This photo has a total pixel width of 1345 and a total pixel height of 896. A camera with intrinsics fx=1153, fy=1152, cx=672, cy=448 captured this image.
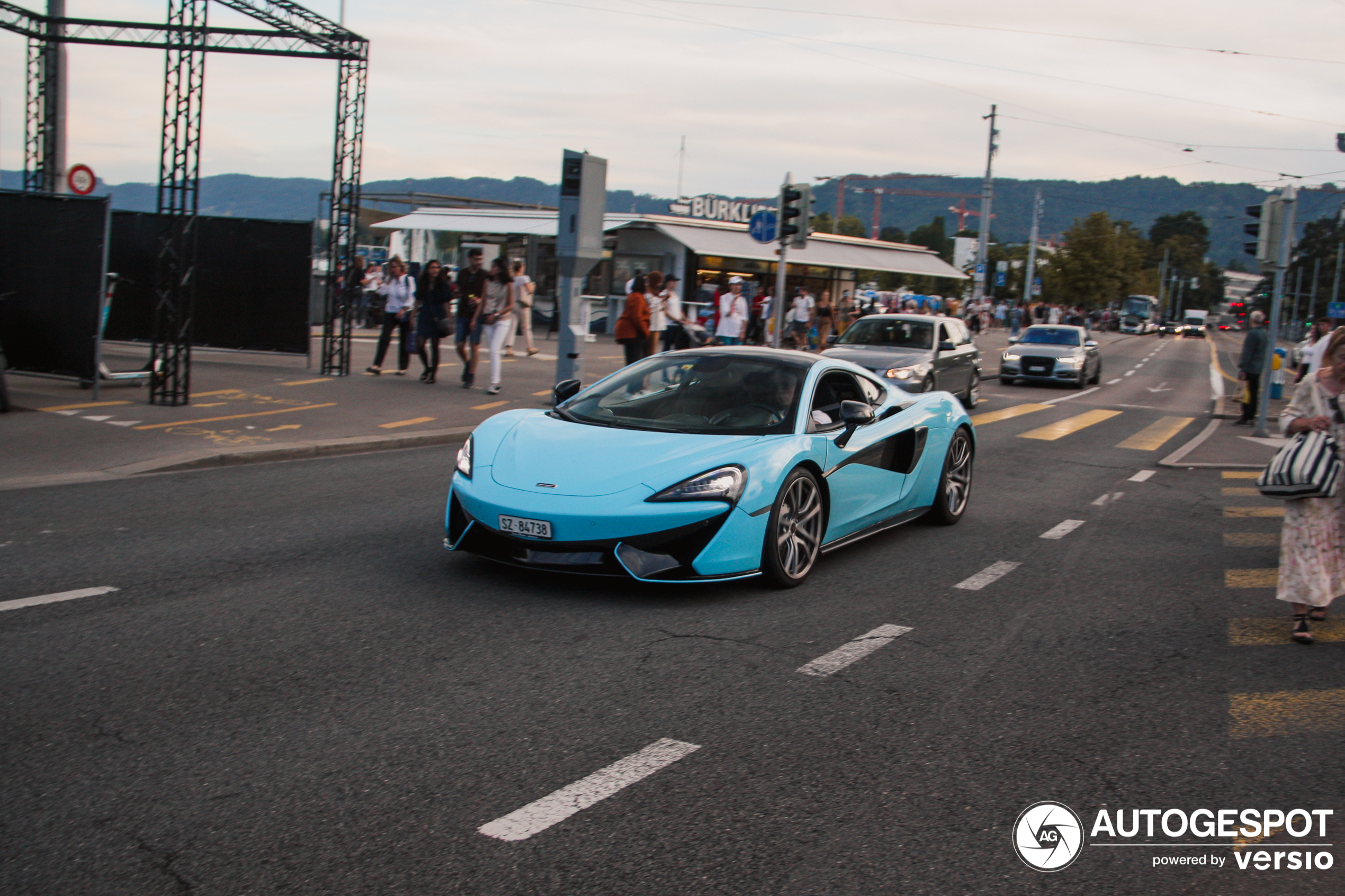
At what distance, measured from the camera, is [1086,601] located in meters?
6.63

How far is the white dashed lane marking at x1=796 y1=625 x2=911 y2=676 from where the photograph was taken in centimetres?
502

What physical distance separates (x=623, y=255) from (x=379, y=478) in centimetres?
2615

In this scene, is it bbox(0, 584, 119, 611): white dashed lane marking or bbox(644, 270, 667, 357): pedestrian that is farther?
bbox(644, 270, 667, 357): pedestrian

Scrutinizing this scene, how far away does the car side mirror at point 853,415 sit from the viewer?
6793 millimetres

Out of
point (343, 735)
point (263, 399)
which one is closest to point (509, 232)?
point (263, 399)

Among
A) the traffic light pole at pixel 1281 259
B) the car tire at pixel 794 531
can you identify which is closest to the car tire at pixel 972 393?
the traffic light pole at pixel 1281 259

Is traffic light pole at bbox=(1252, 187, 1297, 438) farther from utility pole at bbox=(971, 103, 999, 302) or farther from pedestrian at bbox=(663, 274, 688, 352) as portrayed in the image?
utility pole at bbox=(971, 103, 999, 302)

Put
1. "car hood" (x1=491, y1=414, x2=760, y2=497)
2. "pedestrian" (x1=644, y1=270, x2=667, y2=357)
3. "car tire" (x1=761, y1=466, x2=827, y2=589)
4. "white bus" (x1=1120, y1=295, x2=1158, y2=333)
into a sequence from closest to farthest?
1. "car hood" (x1=491, y1=414, x2=760, y2=497)
2. "car tire" (x1=761, y1=466, x2=827, y2=589)
3. "pedestrian" (x1=644, y1=270, x2=667, y2=357)
4. "white bus" (x1=1120, y1=295, x2=1158, y2=333)

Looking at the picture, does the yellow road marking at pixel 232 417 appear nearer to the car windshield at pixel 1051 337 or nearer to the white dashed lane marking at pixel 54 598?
the white dashed lane marking at pixel 54 598

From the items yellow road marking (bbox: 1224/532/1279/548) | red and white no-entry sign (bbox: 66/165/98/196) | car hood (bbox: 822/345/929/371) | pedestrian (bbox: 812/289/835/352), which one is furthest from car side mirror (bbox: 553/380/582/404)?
Answer: pedestrian (bbox: 812/289/835/352)

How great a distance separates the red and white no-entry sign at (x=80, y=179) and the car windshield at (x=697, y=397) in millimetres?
15772

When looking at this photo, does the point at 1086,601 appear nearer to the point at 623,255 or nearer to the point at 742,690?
the point at 742,690

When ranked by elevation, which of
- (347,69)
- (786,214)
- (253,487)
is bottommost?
(253,487)

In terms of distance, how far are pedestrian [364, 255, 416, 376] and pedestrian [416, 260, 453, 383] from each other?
595 millimetres
